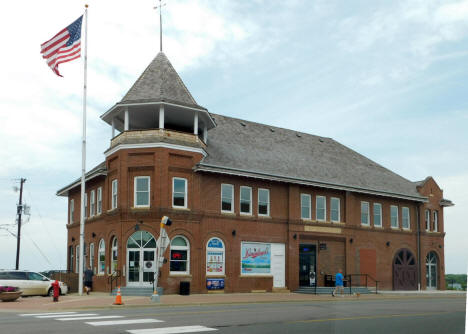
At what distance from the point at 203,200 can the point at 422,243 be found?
2058cm

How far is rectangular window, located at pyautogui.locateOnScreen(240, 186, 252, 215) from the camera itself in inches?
1363

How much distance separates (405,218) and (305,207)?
423 inches

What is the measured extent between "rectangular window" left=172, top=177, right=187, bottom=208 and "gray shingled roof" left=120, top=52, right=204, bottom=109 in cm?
443

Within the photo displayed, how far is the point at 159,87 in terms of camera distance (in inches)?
1309

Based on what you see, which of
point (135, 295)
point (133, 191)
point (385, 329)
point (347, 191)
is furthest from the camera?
point (347, 191)

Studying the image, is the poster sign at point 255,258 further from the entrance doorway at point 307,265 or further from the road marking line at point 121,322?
the road marking line at point 121,322

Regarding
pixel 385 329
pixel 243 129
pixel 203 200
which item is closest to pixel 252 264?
pixel 203 200

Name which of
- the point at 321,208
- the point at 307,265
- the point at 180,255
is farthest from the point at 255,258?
the point at 321,208

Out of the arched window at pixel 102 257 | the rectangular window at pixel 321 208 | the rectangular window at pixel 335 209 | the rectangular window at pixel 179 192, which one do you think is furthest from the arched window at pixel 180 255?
the rectangular window at pixel 335 209

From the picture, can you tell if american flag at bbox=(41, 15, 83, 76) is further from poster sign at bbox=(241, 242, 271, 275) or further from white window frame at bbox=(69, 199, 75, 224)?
white window frame at bbox=(69, 199, 75, 224)

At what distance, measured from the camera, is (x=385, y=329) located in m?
14.7

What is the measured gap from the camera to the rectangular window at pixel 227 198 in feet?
111

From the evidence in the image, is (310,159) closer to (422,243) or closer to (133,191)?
(422,243)

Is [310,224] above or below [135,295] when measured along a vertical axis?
above
